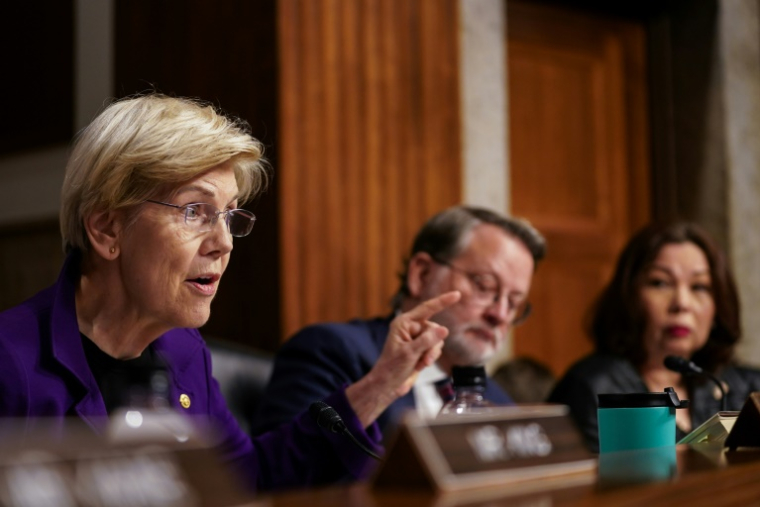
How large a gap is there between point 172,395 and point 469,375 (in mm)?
568

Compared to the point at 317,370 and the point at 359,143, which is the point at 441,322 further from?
the point at 359,143

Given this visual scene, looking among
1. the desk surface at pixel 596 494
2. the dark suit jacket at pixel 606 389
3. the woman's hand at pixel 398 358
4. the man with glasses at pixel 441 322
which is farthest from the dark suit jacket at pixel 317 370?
the desk surface at pixel 596 494

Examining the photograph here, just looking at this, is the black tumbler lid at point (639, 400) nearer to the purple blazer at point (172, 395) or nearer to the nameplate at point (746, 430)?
the nameplate at point (746, 430)

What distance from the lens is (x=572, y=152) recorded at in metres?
4.54

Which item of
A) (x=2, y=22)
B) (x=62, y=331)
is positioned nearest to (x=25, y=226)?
(x=2, y=22)

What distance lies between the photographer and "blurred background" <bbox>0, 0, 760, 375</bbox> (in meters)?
3.27

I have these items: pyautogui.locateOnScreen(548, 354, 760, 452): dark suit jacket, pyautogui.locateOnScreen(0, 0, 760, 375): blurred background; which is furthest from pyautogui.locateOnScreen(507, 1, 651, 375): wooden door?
pyautogui.locateOnScreen(548, 354, 760, 452): dark suit jacket

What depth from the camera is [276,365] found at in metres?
2.46

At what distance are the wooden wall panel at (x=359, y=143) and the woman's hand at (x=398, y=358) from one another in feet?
4.26

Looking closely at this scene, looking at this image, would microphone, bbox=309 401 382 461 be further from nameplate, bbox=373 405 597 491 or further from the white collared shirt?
the white collared shirt

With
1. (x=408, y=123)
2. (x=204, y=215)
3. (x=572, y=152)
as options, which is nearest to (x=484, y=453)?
(x=204, y=215)

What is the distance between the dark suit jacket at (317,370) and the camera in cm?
230

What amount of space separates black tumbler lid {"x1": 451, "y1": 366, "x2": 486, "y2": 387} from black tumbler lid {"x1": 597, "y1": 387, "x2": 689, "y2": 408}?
0.17 meters

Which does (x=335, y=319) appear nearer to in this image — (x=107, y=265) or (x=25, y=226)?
(x=107, y=265)
